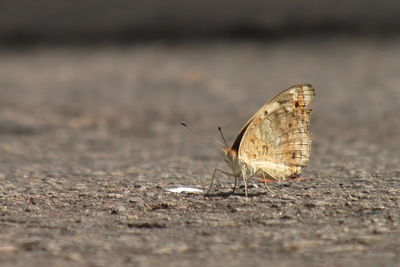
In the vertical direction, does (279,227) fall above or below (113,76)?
below

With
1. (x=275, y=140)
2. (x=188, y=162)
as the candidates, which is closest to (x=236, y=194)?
(x=275, y=140)

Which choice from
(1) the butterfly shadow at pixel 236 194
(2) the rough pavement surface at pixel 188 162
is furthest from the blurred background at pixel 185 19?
(1) the butterfly shadow at pixel 236 194

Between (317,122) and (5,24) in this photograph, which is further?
(5,24)

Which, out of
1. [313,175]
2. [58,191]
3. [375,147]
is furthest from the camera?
[375,147]

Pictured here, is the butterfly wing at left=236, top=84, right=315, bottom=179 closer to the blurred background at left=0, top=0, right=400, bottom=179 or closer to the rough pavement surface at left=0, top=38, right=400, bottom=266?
the rough pavement surface at left=0, top=38, right=400, bottom=266

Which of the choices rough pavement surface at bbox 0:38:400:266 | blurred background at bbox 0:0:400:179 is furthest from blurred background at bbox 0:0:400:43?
rough pavement surface at bbox 0:38:400:266

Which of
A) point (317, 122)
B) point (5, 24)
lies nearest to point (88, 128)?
point (317, 122)

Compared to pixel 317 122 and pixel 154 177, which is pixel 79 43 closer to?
pixel 317 122

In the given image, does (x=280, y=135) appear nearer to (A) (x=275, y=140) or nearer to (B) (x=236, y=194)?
(A) (x=275, y=140)
